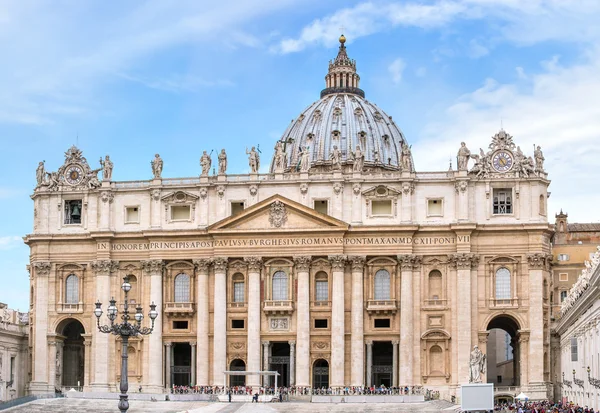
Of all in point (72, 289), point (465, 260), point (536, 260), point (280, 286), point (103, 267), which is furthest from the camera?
point (72, 289)

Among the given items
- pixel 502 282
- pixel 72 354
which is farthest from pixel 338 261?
pixel 72 354

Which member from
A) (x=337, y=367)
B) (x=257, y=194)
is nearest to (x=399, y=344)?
(x=337, y=367)

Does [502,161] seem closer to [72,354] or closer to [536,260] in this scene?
[536,260]

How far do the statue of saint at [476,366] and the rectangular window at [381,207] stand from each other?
49.6 feet

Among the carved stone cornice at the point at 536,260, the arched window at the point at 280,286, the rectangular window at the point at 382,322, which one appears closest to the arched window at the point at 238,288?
the arched window at the point at 280,286

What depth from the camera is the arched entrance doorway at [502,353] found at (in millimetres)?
100625

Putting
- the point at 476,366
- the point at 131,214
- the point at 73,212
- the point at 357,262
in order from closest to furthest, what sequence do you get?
1. the point at 476,366
2. the point at 357,262
3. the point at 131,214
4. the point at 73,212

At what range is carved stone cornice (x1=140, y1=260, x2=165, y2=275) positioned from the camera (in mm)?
99938

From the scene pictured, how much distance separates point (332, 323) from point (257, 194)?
12926 mm

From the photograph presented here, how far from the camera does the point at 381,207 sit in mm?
98688

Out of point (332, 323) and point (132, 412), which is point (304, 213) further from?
point (132, 412)

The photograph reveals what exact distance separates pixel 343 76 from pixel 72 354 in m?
64.2

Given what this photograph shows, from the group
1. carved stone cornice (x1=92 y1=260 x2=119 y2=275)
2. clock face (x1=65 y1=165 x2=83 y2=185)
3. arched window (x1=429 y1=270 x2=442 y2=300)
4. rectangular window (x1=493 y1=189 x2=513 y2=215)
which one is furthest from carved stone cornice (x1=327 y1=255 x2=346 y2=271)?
clock face (x1=65 y1=165 x2=83 y2=185)

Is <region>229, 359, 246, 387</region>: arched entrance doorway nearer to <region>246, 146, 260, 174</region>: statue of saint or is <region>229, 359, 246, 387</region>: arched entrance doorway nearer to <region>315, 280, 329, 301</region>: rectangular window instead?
<region>315, 280, 329, 301</region>: rectangular window
